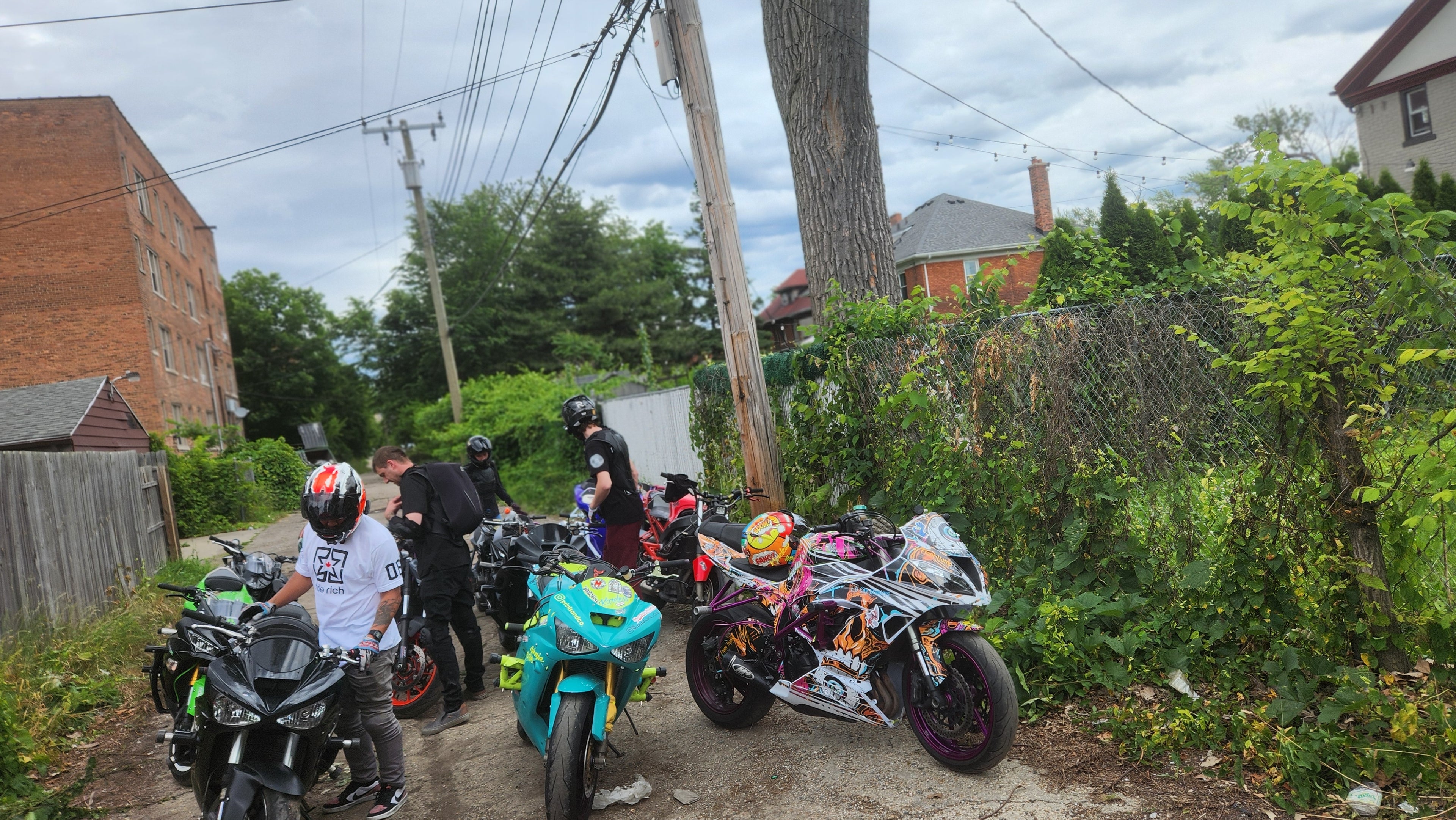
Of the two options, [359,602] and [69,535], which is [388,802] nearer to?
[359,602]

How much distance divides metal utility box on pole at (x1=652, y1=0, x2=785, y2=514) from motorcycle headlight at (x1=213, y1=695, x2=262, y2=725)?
14.5 feet

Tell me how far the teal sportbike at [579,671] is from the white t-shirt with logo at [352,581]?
686 millimetres

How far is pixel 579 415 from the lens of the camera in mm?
6957

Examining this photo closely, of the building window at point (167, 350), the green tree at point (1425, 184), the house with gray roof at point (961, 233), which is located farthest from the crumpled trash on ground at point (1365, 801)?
the building window at point (167, 350)

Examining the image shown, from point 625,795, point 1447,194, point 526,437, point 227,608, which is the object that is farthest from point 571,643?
point 1447,194

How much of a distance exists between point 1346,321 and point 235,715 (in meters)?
4.79

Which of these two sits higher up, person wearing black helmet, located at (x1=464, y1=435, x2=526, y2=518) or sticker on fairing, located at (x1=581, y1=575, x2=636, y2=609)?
person wearing black helmet, located at (x1=464, y1=435, x2=526, y2=518)

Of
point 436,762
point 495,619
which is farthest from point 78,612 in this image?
point 436,762

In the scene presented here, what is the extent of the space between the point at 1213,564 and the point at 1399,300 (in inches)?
62.4

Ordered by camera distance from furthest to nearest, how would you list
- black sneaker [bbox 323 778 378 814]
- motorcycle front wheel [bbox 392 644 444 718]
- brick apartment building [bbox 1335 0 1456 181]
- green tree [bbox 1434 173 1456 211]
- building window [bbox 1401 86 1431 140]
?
1. building window [bbox 1401 86 1431 140]
2. brick apartment building [bbox 1335 0 1456 181]
3. green tree [bbox 1434 173 1456 211]
4. motorcycle front wheel [bbox 392 644 444 718]
5. black sneaker [bbox 323 778 378 814]

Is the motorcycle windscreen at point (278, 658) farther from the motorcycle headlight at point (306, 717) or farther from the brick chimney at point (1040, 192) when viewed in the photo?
the brick chimney at point (1040, 192)

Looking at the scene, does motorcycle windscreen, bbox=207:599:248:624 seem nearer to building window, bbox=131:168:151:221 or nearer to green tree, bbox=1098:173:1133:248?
green tree, bbox=1098:173:1133:248

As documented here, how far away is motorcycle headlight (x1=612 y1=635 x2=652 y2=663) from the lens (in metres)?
4.07

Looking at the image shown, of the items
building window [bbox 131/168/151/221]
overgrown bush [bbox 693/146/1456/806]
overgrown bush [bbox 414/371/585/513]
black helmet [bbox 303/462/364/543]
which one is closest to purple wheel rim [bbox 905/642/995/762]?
overgrown bush [bbox 693/146/1456/806]
